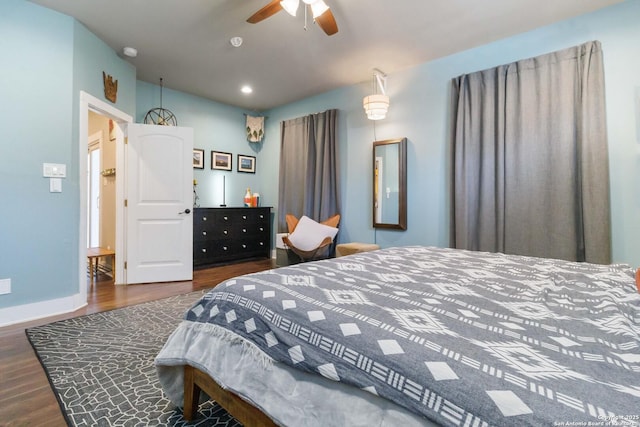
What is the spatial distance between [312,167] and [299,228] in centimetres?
99

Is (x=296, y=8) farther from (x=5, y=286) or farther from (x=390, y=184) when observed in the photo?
(x=5, y=286)

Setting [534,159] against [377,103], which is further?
[377,103]

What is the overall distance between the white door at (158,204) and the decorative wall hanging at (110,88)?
1.35ft

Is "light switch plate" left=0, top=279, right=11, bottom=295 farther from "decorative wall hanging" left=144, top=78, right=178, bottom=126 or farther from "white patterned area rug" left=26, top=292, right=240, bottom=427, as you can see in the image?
"decorative wall hanging" left=144, top=78, right=178, bottom=126

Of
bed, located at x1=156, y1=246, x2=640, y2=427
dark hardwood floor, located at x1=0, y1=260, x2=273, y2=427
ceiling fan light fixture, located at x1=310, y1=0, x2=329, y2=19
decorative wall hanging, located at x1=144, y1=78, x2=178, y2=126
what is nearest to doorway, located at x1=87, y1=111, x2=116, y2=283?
decorative wall hanging, located at x1=144, y1=78, x2=178, y2=126

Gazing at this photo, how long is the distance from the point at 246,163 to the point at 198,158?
0.90 m

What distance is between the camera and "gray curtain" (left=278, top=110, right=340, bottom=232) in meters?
4.44

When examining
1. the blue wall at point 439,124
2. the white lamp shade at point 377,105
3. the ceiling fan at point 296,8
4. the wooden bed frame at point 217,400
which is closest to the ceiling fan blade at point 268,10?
the ceiling fan at point 296,8

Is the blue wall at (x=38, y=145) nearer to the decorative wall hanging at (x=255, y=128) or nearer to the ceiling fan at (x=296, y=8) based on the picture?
the ceiling fan at (x=296, y=8)

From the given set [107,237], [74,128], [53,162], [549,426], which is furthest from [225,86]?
[549,426]

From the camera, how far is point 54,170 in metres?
2.71

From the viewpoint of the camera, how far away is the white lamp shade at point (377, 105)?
141 inches

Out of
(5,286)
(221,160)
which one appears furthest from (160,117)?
(5,286)

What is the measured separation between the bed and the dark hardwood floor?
0.71 m
